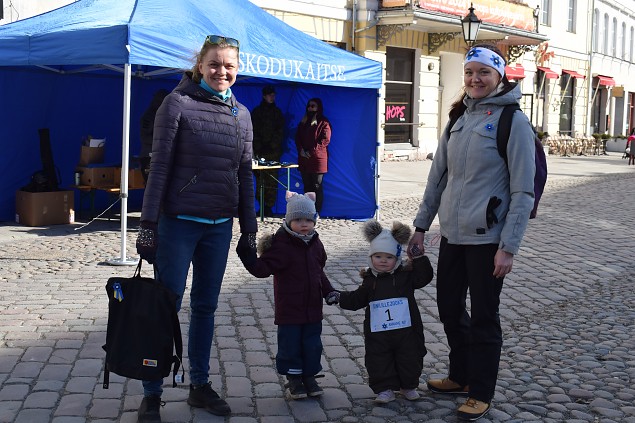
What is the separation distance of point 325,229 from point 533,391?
269 inches

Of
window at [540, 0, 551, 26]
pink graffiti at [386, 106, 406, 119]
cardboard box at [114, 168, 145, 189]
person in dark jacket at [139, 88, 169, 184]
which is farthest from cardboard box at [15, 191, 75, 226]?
window at [540, 0, 551, 26]

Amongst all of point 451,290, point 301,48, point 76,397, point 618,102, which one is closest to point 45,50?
point 301,48

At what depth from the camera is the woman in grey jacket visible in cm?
423

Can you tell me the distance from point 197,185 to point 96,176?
7.76 meters

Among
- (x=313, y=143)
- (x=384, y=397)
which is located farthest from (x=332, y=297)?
(x=313, y=143)

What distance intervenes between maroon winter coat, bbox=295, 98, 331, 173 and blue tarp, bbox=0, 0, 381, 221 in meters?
0.42

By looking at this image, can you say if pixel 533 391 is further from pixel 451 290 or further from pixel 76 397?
pixel 76 397

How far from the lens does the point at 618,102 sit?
153 feet

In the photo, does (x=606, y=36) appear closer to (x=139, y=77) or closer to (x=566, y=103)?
(x=566, y=103)

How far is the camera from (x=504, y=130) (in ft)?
14.1

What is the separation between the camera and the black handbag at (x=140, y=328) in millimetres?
4070

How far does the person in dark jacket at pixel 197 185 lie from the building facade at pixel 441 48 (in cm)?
1114

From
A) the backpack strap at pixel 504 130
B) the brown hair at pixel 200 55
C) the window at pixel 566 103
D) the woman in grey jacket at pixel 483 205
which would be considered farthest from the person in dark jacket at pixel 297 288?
the window at pixel 566 103

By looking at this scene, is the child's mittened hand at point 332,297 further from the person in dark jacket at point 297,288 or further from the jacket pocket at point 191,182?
the jacket pocket at point 191,182
